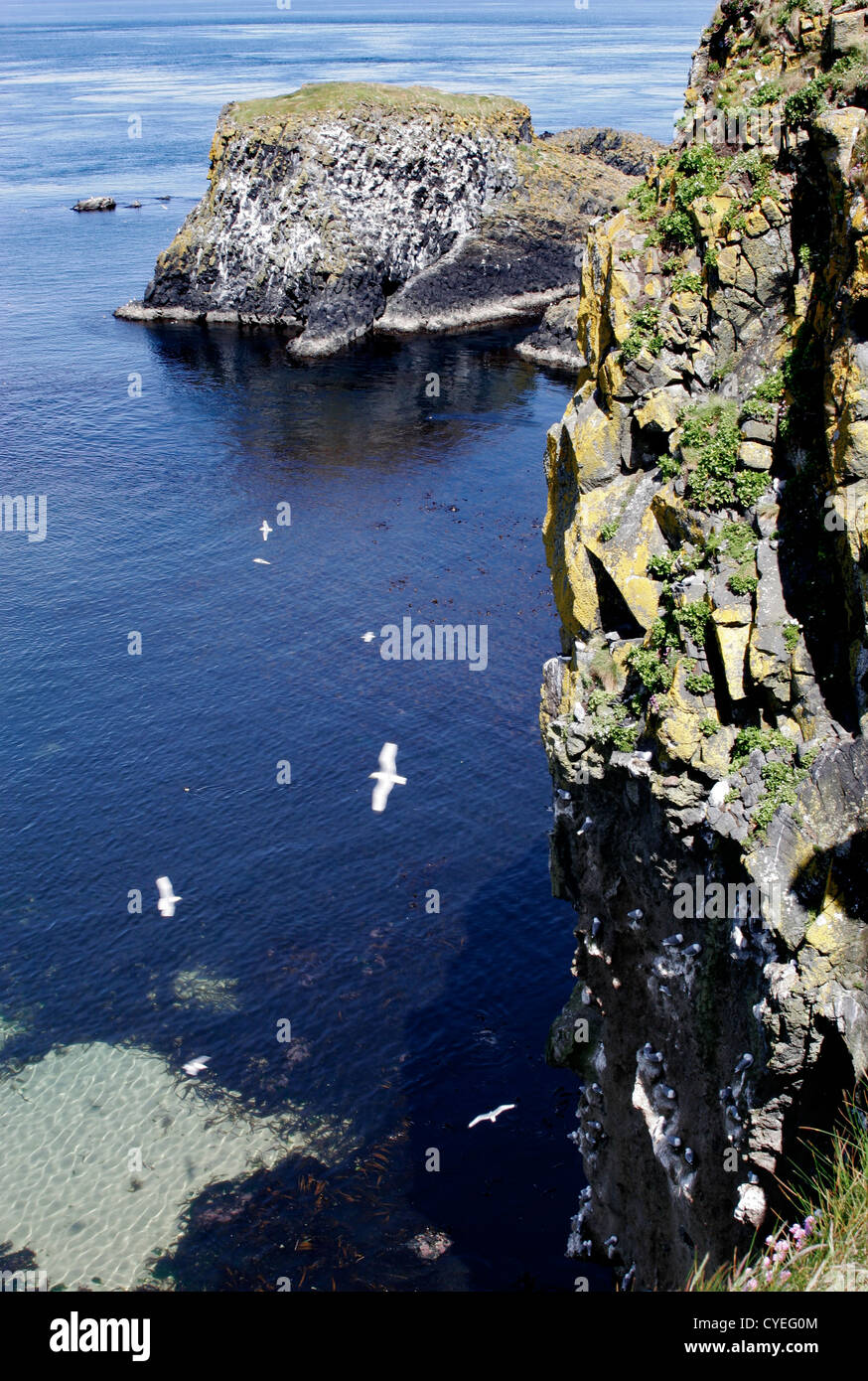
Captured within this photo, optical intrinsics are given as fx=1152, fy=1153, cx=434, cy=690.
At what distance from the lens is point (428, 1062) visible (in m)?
45.4

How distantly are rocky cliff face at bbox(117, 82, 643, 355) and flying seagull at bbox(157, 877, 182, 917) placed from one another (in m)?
88.6

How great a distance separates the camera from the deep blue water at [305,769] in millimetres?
44781

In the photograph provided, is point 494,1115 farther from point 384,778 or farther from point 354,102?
point 354,102

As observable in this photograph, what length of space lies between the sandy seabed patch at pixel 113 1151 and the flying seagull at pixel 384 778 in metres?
17.7

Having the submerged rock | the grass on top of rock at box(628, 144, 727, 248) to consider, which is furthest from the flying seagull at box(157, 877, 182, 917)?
the submerged rock

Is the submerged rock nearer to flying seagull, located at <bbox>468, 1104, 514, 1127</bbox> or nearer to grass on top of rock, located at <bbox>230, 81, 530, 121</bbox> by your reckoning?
grass on top of rock, located at <bbox>230, 81, 530, 121</bbox>

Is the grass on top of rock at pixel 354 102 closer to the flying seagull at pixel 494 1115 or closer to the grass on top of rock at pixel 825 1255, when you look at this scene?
the flying seagull at pixel 494 1115

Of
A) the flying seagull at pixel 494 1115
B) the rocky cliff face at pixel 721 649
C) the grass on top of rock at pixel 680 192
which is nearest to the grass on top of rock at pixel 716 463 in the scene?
the rocky cliff face at pixel 721 649

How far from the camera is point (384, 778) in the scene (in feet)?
197

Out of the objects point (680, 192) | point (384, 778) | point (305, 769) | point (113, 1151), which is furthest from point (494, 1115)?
point (680, 192)

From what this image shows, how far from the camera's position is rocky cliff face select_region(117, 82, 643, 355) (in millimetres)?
133125
